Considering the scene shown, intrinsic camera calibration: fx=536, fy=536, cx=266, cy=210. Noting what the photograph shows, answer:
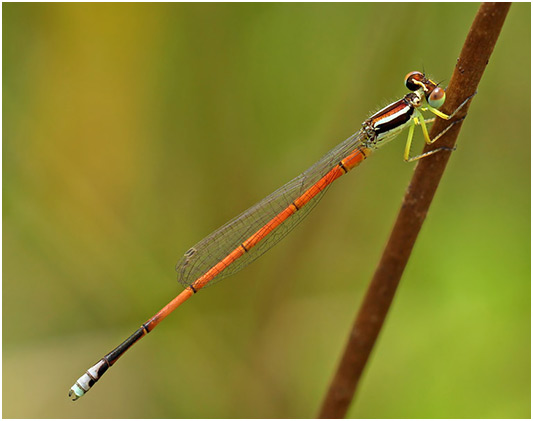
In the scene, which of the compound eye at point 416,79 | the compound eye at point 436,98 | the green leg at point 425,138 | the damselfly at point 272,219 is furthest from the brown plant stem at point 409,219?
the damselfly at point 272,219

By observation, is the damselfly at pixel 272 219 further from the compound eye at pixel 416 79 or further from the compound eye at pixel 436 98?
the compound eye at pixel 436 98

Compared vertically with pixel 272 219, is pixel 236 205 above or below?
above

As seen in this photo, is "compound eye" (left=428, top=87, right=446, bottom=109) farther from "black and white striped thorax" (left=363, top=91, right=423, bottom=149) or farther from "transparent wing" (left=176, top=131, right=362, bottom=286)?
"transparent wing" (left=176, top=131, right=362, bottom=286)

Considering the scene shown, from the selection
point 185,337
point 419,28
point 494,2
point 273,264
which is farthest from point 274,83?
point 494,2

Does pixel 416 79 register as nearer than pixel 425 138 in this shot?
No

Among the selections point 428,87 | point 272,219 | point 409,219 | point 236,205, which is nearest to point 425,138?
point 409,219

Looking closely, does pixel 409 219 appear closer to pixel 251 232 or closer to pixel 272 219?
pixel 272 219
